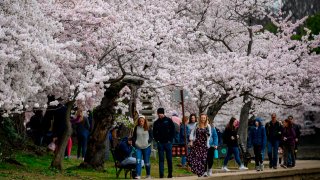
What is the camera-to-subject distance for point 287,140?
23375 mm

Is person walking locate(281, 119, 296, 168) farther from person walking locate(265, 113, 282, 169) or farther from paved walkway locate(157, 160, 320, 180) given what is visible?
paved walkway locate(157, 160, 320, 180)

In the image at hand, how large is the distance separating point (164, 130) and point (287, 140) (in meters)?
7.96

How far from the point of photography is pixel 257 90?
25734 mm

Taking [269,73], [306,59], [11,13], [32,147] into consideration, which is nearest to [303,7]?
[306,59]

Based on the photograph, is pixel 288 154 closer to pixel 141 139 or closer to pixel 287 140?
pixel 287 140

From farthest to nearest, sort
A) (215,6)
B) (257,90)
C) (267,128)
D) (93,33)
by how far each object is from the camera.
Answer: (215,6) < (257,90) < (267,128) < (93,33)

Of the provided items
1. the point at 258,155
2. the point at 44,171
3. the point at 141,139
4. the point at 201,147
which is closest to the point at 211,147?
the point at 201,147

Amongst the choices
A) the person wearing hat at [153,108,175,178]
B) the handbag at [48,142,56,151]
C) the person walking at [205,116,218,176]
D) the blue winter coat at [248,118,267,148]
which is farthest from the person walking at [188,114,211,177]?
the handbag at [48,142,56,151]

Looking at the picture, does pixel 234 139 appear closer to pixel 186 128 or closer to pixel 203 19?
pixel 186 128

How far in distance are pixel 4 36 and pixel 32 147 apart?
8555mm

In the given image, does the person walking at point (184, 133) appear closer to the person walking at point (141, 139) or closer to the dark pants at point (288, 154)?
the person walking at point (141, 139)

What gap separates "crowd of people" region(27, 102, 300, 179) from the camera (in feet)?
55.5

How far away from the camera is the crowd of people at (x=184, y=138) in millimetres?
16906

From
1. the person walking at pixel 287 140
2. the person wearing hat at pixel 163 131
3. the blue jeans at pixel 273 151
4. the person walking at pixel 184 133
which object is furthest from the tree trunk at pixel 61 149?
the person walking at pixel 287 140
